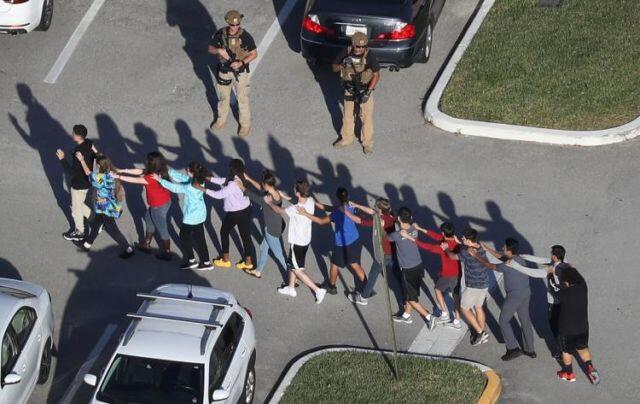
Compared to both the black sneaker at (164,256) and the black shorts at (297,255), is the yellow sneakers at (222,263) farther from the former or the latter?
the black shorts at (297,255)

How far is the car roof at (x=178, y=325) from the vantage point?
480 inches

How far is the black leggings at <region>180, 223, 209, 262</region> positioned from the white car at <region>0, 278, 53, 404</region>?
2.01 m

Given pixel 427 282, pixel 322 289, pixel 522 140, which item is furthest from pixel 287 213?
pixel 522 140

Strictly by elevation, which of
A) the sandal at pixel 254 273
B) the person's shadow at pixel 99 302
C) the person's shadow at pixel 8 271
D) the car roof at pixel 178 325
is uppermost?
the car roof at pixel 178 325

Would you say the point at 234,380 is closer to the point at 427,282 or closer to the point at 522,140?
the point at 427,282

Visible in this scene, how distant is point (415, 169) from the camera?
16.5 meters

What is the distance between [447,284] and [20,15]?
8.75 meters

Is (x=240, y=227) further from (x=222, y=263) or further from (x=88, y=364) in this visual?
(x=88, y=364)

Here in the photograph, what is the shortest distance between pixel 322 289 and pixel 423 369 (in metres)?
1.91

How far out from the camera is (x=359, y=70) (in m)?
16.3

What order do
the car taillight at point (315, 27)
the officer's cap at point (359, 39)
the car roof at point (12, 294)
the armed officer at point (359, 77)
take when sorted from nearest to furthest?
the car roof at point (12, 294) < the officer's cap at point (359, 39) < the armed officer at point (359, 77) < the car taillight at point (315, 27)

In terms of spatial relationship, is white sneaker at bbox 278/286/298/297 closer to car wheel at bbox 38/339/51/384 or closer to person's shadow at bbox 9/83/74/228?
car wheel at bbox 38/339/51/384

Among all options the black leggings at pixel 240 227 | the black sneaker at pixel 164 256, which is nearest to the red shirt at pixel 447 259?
the black leggings at pixel 240 227

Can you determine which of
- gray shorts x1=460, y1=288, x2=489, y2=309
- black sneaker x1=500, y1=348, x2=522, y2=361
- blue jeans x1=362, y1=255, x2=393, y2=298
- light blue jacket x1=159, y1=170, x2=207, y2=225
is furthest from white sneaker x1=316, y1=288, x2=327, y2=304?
black sneaker x1=500, y1=348, x2=522, y2=361
